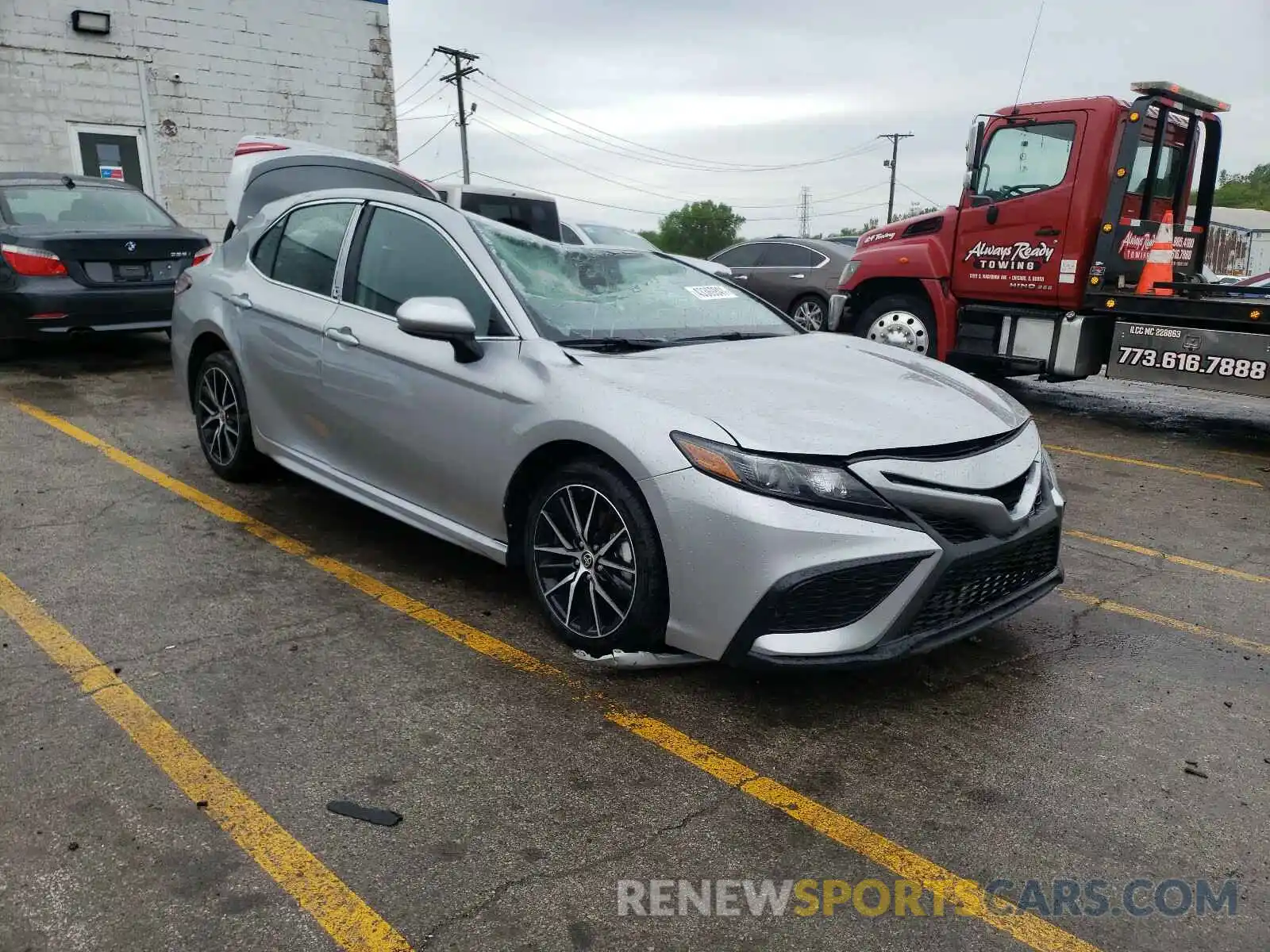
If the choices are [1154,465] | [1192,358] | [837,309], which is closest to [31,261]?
[837,309]

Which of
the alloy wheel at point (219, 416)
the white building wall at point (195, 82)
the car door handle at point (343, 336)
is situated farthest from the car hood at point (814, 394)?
the white building wall at point (195, 82)

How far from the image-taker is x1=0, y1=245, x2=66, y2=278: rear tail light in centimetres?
827

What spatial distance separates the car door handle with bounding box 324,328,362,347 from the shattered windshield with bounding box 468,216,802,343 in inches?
29.1

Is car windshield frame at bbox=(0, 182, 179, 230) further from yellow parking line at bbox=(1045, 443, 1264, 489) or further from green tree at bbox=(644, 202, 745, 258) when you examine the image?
green tree at bbox=(644, 202, 745, 258)

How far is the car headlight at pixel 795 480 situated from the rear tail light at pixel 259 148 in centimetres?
700

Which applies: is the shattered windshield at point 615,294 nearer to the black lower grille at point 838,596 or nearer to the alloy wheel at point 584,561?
the alloy wheel at point 584,561

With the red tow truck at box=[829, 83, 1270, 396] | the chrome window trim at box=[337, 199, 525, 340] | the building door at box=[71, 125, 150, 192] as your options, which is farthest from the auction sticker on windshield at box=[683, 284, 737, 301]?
the building door at box=[71, 125, 150, 192]

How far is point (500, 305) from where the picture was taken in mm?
3805

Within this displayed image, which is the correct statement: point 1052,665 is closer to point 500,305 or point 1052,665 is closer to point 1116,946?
point 1116,946

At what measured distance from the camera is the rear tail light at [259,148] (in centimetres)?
855

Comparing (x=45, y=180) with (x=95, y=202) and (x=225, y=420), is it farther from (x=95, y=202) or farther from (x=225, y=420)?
(x=225, y=420)

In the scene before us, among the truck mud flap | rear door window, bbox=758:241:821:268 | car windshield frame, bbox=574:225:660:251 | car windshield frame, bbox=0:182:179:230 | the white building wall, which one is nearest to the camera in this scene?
the truck mud flap

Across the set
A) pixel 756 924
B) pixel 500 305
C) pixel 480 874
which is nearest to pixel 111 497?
pixel 500 305

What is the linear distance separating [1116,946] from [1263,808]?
0.87m
